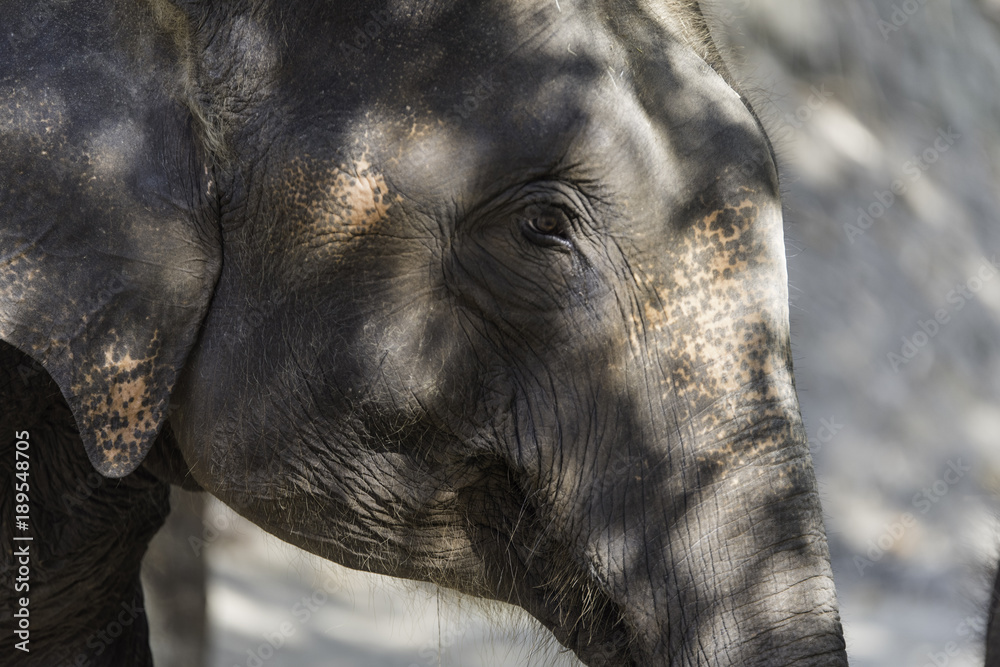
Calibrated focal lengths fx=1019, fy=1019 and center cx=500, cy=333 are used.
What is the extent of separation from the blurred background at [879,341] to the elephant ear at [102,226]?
2537 mm

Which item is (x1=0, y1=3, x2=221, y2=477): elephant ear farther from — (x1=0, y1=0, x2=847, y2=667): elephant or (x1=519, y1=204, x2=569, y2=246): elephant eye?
(x1=519, y1=204, x2=569, y2=246): elephant eye

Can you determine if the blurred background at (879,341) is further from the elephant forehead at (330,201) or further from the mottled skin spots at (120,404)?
the elephant forehead at (330,201)

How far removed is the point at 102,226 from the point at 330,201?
37cm

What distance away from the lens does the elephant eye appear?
1.52 meters

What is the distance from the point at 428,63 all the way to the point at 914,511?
3856 millimetres

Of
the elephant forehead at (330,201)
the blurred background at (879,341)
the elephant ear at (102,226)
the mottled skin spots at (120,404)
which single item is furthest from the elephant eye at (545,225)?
the blurred background at (879,341)

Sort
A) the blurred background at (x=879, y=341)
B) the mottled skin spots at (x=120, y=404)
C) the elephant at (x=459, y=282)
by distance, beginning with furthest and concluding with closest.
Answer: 1. the blurred background at (x=879, y=341)
2. the mottled skin spots at (x=120, y=404)
3. the elephant at (x=459, y=282)

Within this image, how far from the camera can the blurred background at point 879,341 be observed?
420cm

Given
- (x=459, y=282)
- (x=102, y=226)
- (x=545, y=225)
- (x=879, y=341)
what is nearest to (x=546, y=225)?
(x=545, y=225)

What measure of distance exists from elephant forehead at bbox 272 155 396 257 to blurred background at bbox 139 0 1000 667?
8.94ft

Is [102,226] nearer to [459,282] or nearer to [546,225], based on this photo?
[459,282]

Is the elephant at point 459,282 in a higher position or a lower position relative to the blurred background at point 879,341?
higher

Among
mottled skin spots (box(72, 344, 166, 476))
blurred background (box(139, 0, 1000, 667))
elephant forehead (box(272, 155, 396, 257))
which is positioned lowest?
blurred background (box(139, 0, 1000, 667))

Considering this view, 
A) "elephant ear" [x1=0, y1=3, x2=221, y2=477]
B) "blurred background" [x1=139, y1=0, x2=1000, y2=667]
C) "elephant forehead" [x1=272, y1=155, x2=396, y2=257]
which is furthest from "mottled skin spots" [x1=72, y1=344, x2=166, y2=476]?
"blurred background" [x1=139, y1=0, x2=1000, y2=667]
